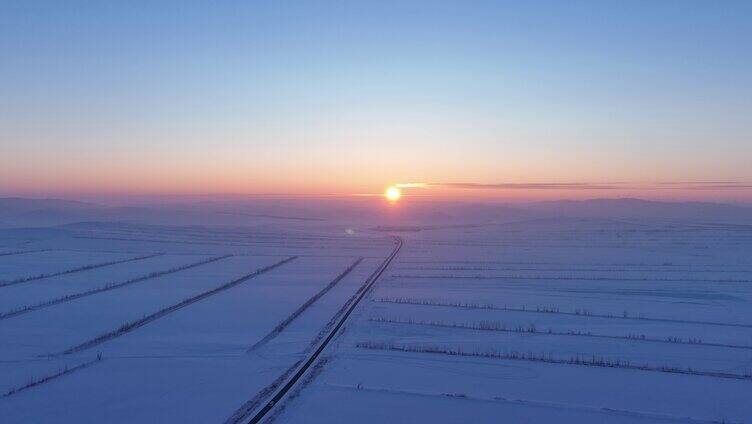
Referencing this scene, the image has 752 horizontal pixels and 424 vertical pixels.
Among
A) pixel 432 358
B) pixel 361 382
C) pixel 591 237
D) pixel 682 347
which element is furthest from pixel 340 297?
pixel 591 237

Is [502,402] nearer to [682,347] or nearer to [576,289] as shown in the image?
[682,347]

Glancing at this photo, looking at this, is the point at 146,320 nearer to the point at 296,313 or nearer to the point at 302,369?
the point at 296,313

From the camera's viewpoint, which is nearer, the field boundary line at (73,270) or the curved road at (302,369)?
the curved road at (302,369)

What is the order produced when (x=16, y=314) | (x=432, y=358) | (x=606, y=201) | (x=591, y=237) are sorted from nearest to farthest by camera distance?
(x=432, y=358) < (x=16, y=314) < (x=591, y=237) < (x=606, y=201)

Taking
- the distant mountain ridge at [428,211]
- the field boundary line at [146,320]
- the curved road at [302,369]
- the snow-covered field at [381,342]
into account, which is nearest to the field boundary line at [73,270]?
the snow-covered field at [381,342]

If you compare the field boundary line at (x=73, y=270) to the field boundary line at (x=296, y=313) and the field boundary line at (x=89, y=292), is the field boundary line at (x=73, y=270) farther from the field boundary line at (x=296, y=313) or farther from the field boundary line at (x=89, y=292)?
the field boundary line at (x=296, y=313)

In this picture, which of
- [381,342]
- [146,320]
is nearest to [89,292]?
[146,320]

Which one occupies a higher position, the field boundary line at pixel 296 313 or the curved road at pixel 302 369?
the curved road at pixel 302 369

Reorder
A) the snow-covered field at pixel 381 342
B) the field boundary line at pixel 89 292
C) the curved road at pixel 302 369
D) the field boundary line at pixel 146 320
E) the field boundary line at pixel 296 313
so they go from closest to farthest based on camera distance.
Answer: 1. the curved road at pixel 302 369
2. the snow-covered field at pixel 381 342
3. the field boundary line at pixel 146 320
4. the field boundary line at pixel 296 313
5. the field boundary line at pixel 89 292

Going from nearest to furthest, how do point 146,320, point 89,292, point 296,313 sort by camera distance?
point 146,320, point 296,313, point 89,292
